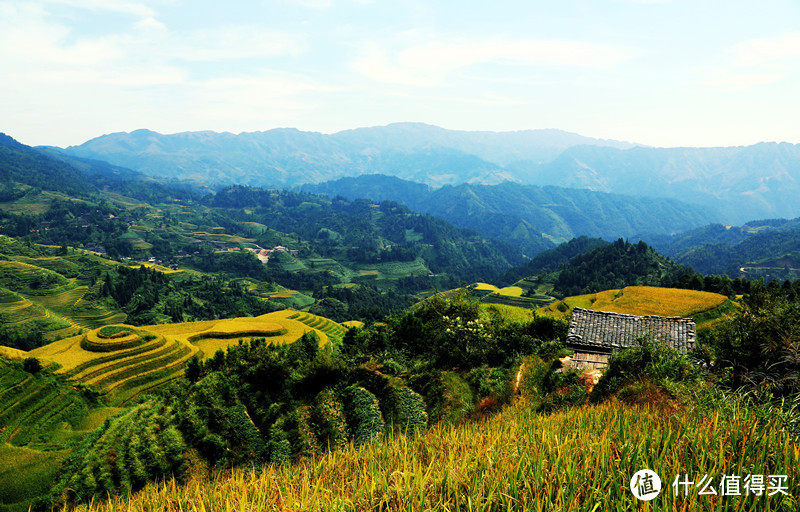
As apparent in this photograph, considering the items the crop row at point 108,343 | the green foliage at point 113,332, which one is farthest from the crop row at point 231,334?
the crop row at point 108,343

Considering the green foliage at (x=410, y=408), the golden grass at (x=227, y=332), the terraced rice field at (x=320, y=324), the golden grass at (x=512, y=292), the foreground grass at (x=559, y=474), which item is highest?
the foreground grass at (x=559, y=474)

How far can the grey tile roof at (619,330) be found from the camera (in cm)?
2442

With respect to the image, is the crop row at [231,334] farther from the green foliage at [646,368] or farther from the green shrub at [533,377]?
the green foliage at [646,368]

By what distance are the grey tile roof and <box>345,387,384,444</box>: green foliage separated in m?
13.2

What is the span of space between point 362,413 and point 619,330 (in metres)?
17.3

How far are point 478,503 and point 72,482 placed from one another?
26.2m

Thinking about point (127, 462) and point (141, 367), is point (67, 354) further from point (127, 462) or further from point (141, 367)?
point (127, 462)

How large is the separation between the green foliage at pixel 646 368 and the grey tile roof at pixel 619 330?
8.41 m

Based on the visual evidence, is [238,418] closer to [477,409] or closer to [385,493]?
[477,409]

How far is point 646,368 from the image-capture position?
14.4 meters

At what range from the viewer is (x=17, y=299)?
82312 millimetres

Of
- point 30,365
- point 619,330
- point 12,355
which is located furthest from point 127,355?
point 619,330

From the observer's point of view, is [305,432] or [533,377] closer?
[305,432]

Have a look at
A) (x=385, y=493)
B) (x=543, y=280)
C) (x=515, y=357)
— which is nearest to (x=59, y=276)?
(x=515, y=357)
